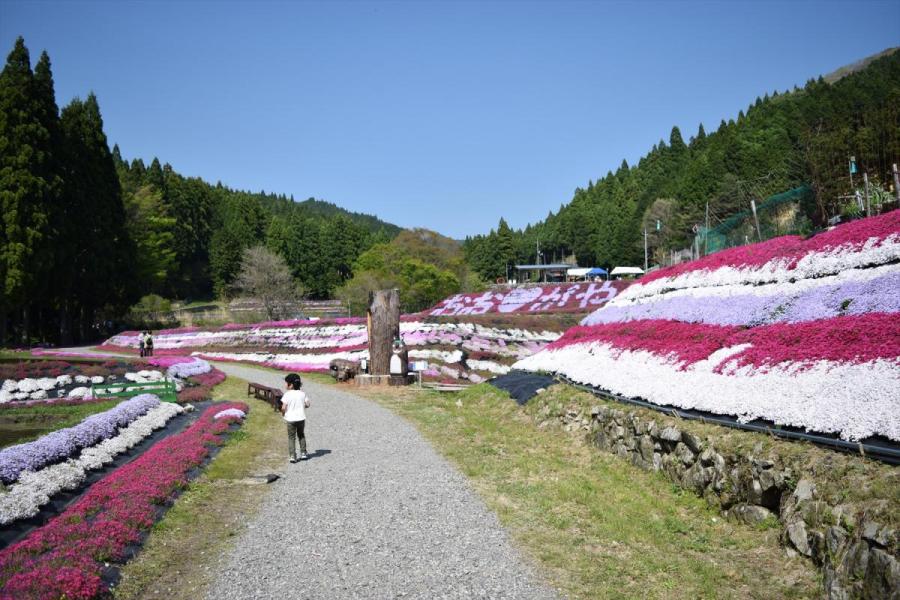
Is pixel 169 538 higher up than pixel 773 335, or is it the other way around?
pixel 773 335

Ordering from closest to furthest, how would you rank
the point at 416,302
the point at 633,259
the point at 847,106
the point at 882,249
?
the point at 882,249 < the point at 847,106 < the point at 416,302 < the point at 633,259

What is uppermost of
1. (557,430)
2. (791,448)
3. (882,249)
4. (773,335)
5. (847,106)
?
(847,106)

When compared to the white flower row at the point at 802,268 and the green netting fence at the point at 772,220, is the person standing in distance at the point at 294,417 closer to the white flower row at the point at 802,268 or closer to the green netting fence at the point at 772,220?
the white flower row at the point at 802,268

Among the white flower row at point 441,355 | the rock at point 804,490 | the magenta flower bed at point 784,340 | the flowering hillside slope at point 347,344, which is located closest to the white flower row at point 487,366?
the flowering hillside slope at point 347,344

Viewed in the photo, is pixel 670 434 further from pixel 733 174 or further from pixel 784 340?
pixel 733 174

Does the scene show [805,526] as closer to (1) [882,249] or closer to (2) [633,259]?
(1) [882,249]

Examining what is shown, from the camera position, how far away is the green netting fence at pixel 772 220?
2191cm

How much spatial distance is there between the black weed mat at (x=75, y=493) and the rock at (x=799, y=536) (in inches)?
328

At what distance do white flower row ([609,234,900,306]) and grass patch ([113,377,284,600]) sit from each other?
460 inches

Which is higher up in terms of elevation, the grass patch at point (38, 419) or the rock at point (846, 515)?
the grass patch at point (38, 419)

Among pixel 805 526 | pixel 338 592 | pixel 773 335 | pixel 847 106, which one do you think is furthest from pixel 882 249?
pixel 847 106

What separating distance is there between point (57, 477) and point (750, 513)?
9.40 meters

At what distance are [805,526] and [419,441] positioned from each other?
8.42 meters

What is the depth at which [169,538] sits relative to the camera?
6.89m
